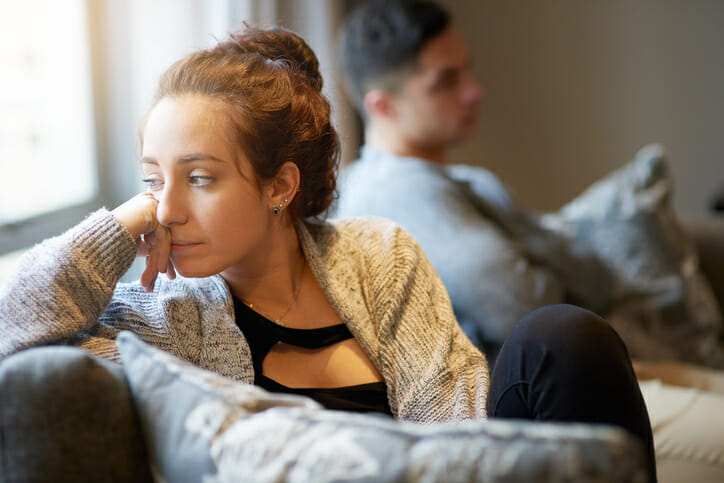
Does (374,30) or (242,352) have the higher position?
(374,30)

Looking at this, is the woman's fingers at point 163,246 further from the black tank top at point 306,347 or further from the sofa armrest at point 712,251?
the sofa armrest at point 712,251

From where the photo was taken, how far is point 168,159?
98cm

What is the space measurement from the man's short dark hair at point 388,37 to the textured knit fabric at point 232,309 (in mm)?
821

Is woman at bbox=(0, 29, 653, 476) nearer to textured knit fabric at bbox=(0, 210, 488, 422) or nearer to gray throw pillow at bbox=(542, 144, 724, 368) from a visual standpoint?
textured knit fabric at bbox=(0, 210, 488, 422)

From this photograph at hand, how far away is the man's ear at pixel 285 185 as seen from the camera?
3.57ft

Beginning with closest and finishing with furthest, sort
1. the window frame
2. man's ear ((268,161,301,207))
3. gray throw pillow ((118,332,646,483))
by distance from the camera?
gray throw pillow ((118,332,646,483)) < man's ear ((268,161,301,207)) < the window frame

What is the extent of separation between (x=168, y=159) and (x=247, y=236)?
5.7 inches

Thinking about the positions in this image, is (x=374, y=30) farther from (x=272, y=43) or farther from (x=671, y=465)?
(x=671, y=465)

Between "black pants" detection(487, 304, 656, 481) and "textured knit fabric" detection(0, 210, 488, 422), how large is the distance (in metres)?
0.16

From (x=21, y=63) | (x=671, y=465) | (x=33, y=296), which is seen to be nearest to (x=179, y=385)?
(x=33, y=296)

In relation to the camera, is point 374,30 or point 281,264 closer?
point 281,264

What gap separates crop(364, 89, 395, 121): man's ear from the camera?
198cm

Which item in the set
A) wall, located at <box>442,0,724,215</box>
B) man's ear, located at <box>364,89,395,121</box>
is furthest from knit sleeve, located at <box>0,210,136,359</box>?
wall, located at <box>442,0,724,215</box>

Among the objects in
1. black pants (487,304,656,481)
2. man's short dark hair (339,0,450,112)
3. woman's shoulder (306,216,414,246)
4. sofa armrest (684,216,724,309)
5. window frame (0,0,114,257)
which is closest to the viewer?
black pants (487,304,656,481)
